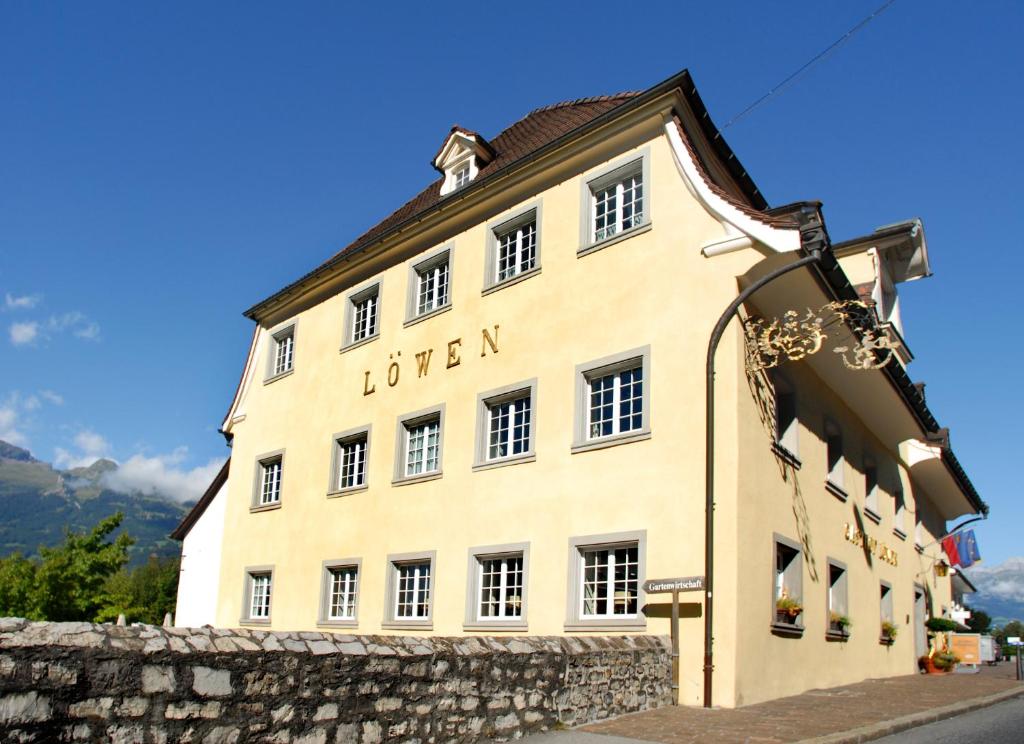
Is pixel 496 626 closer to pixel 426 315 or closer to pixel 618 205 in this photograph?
pixel 426 315

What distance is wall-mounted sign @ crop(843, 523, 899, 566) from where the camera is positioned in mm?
17819

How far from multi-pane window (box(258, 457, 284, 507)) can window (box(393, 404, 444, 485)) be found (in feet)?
15.9

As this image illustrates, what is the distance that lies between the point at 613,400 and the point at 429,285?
634 cm

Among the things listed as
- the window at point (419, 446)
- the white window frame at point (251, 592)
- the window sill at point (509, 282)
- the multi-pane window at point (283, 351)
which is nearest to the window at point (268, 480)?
the white window frame at point (251, 592)

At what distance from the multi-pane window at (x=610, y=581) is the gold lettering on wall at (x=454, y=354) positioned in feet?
16.2

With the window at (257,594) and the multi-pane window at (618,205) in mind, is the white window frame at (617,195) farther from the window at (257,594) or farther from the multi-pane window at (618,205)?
the window at (257,594)

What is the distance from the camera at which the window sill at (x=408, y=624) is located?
1653cm

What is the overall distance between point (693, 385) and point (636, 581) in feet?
9.62

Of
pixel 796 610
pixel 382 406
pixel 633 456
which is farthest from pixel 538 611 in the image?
pixel 382 406

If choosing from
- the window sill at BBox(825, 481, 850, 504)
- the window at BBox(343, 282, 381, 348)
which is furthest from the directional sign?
the window at BBox(343, 282, 381, 348)

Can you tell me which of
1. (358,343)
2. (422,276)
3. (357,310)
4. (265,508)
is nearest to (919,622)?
(422,276)

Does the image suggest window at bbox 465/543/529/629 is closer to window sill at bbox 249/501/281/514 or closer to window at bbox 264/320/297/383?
window sill at bbox 249/501/281/514

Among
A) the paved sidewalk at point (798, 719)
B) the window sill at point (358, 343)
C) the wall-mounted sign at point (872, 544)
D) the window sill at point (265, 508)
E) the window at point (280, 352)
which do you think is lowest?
the paved sidewalk at point (798, 719)

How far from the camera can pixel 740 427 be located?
1305 centimetres
